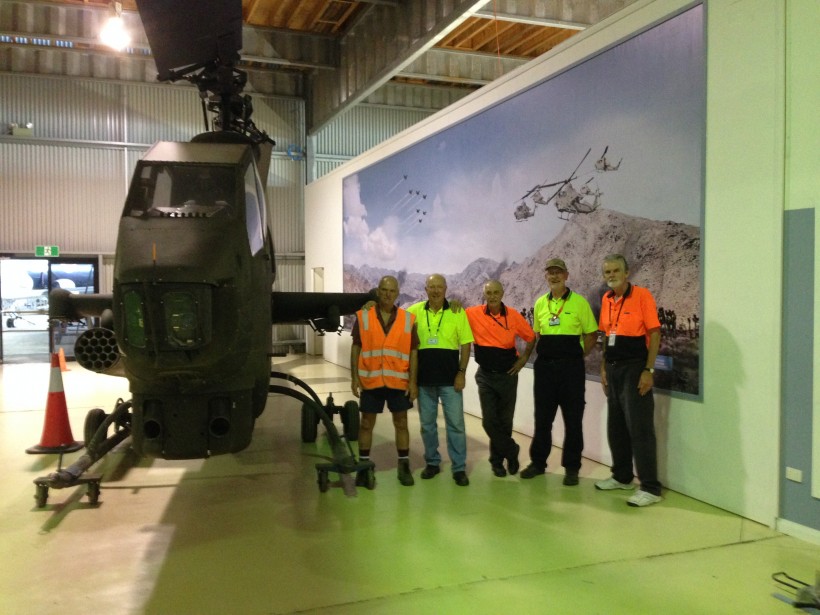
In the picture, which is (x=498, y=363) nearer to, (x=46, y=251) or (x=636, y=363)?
(x=636, y=363)

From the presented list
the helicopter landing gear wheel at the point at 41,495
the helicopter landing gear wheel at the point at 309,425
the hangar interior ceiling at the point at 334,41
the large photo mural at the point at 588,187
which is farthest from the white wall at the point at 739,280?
the hangar interior ceiling at the point at 334,41

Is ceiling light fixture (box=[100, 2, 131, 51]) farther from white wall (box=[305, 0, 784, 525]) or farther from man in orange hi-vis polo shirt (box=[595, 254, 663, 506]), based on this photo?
man in orange hi-vis polo shirt (box=[595, 254, 663, 506])

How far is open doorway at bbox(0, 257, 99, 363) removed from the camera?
50.1ft

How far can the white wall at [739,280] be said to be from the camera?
4.34 meters

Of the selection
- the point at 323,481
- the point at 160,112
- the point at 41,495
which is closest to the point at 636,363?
the point at 323,481

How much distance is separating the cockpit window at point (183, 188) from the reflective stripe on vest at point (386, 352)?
5.01ft

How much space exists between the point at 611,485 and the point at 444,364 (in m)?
1.64

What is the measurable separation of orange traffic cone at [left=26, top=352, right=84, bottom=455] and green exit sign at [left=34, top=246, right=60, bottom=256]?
10080 mm

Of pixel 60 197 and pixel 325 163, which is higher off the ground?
pixel 325 163

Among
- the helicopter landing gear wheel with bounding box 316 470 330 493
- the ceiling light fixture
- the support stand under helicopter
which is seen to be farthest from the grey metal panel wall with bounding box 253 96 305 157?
the helicopter landing gear wheel with bounding box 316 470 330 493

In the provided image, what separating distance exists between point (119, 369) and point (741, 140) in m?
4.99

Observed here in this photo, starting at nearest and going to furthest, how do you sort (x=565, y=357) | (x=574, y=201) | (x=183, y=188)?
(x=183, y=188) → (x=565, y=357) → (x=574, y=201)

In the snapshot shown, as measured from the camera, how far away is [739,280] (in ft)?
15.0

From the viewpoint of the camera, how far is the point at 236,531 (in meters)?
4.29
